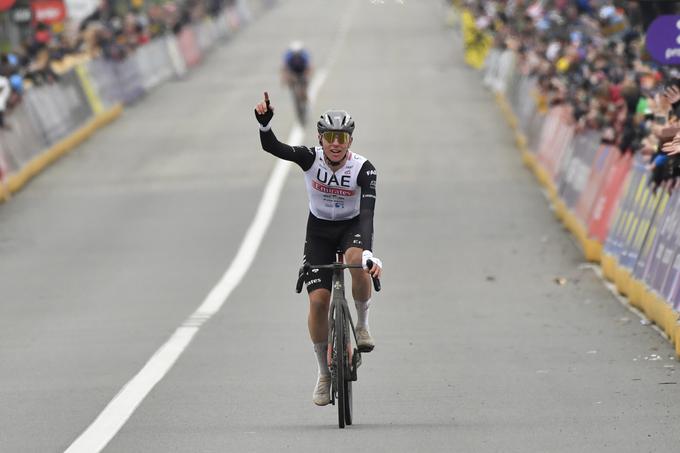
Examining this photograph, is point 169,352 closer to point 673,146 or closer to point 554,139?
point 673,146

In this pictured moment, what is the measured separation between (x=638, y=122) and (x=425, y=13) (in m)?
62.9

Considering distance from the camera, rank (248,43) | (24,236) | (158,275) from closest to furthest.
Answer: (158,275)
(24,236)
(248,43)

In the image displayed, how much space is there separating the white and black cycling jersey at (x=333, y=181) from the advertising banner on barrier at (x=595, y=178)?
8.93 m

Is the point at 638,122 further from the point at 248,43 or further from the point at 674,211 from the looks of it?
the point at 248,43

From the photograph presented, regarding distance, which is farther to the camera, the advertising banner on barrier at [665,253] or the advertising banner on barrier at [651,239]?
the advertising banner on barrier at [651,239]

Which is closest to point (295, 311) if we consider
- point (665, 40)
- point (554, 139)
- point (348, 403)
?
point (665, 40)

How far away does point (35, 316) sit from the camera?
1667cm

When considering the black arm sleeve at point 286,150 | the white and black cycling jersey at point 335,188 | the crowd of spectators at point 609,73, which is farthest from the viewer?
the crowd of spectators at point 609,73

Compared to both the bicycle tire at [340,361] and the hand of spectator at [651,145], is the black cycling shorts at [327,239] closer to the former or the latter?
the bicycle tire at [340,361]

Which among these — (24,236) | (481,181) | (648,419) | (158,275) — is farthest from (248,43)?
(648,419)

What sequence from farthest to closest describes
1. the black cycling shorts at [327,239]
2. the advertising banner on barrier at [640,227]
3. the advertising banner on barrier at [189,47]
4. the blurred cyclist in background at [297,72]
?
the advertising banner on barrier at [189,47] < the blurred cyclist in background at [297,72] < the advertising banner on barrier at [640,227] < the black cycling shorts at [327,239]

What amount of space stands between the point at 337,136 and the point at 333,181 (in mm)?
348

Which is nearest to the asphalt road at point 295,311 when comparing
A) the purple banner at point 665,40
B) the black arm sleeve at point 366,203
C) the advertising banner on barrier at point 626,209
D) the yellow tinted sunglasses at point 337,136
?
the advertising banner on barrier at point 626,209

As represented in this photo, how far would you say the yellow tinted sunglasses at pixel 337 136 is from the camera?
34.2 ft
